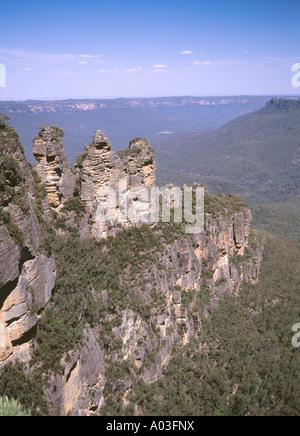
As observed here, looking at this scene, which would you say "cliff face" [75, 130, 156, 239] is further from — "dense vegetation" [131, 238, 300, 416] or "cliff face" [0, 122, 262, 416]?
"dense vegetation" [131, 238, 300, 416]

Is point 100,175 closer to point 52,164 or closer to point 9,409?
point 52,164

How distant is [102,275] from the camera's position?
2498 centimetres

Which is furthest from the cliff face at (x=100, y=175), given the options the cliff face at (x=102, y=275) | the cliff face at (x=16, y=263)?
the cliff face at (x=16, y=263)

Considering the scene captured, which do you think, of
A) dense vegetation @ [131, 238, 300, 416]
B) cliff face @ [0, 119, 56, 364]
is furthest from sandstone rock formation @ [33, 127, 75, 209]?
dense vegetation @ [131, 238, 300, 416]

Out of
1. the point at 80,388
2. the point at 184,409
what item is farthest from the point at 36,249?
the point at 184,409

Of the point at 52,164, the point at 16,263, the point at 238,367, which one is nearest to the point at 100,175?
the point at 52,164

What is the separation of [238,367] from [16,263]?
22115 millimetres

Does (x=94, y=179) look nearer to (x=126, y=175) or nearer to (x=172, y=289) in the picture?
(x=126, y=175)

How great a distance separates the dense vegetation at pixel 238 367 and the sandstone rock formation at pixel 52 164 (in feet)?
53.7

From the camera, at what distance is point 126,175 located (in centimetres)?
3050

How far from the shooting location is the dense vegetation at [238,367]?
80.7ft

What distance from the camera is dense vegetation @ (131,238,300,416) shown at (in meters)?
24.6

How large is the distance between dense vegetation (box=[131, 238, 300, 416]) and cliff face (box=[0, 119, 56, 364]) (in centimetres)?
1071

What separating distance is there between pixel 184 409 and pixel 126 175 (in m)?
20.4
